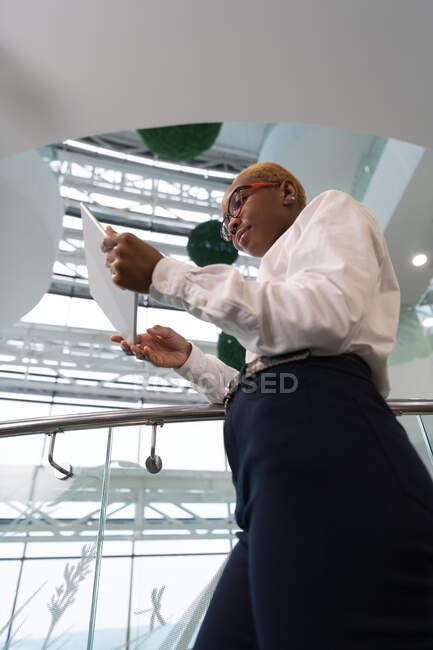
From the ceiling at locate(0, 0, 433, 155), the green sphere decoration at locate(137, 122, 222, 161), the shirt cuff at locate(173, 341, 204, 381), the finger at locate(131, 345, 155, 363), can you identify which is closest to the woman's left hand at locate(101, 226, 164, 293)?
the finger at locate(131, 345, 155, 363)

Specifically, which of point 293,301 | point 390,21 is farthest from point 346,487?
point 390,21

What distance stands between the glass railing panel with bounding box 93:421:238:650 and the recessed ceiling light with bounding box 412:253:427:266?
4890 mm

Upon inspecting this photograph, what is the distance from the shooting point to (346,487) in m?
0.67

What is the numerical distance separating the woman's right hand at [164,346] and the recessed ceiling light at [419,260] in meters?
5.48

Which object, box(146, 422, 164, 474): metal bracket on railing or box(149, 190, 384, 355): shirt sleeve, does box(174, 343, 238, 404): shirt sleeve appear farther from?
box(149, 190, 384, 355): shirt sleeve

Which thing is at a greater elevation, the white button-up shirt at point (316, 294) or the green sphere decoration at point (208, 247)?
the white button-up shirt at point (316, 294)

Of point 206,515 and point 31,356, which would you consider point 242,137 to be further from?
point 206,515

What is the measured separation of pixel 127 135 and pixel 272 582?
11561 millimetres

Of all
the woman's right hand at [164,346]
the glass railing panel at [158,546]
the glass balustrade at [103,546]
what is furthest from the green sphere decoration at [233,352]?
the woman's right hand at [164,346]

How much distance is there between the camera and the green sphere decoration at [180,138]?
12.7 ft

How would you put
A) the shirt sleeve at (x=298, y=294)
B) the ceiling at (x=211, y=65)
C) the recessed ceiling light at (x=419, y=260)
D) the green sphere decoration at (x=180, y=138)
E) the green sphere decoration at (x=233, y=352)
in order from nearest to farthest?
the shirt sleeve at (x=298, y=294) → the ceiling at (x=211, y=65) → the green sphere decoration at (x=180, y=138) → the green sphere decoration at (x=233, y=352) → the recessed ceiling light at (x=419, y=260)

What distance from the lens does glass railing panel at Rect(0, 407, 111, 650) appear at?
142 centimetres

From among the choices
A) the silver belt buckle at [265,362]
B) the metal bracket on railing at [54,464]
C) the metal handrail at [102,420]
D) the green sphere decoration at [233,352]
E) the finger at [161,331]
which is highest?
the silver belt buckle at [265,362]

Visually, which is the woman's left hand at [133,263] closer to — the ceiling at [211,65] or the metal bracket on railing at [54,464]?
the metal bracket on railing at [54,464]
